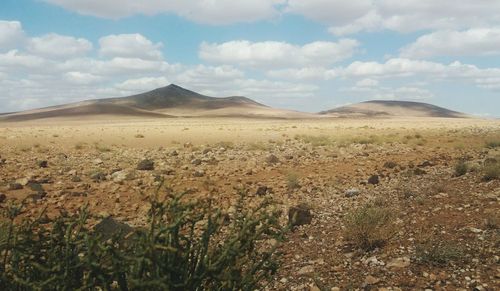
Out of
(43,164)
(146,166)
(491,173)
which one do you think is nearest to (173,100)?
(43,164)

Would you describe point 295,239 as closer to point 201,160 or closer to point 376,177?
point 376,177

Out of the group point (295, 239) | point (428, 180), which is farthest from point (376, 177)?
point (295, 239)

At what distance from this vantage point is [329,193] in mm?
11000

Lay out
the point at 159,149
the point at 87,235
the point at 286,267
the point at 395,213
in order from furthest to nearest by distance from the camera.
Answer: the point at 159,149 → the point at 395,213 → the point at 286,267 → the point at 87,235

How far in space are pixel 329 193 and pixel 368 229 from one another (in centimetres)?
389

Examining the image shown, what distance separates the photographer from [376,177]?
12195 mm

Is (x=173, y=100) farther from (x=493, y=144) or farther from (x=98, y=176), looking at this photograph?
(x=98, y=176)

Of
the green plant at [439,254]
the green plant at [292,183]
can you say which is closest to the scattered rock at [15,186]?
the green plant at [292,183]

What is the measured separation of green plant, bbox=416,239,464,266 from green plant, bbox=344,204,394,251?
0.68 m

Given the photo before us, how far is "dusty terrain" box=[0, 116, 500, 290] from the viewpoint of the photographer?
605cm

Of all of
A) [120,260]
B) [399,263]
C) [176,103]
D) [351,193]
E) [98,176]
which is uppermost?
[176,103]

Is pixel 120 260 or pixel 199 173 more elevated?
pixel 120 260

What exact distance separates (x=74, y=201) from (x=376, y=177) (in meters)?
7.53

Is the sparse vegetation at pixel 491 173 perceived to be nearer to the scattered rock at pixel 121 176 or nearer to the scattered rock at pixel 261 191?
the scattered rock at pixel 261 191
